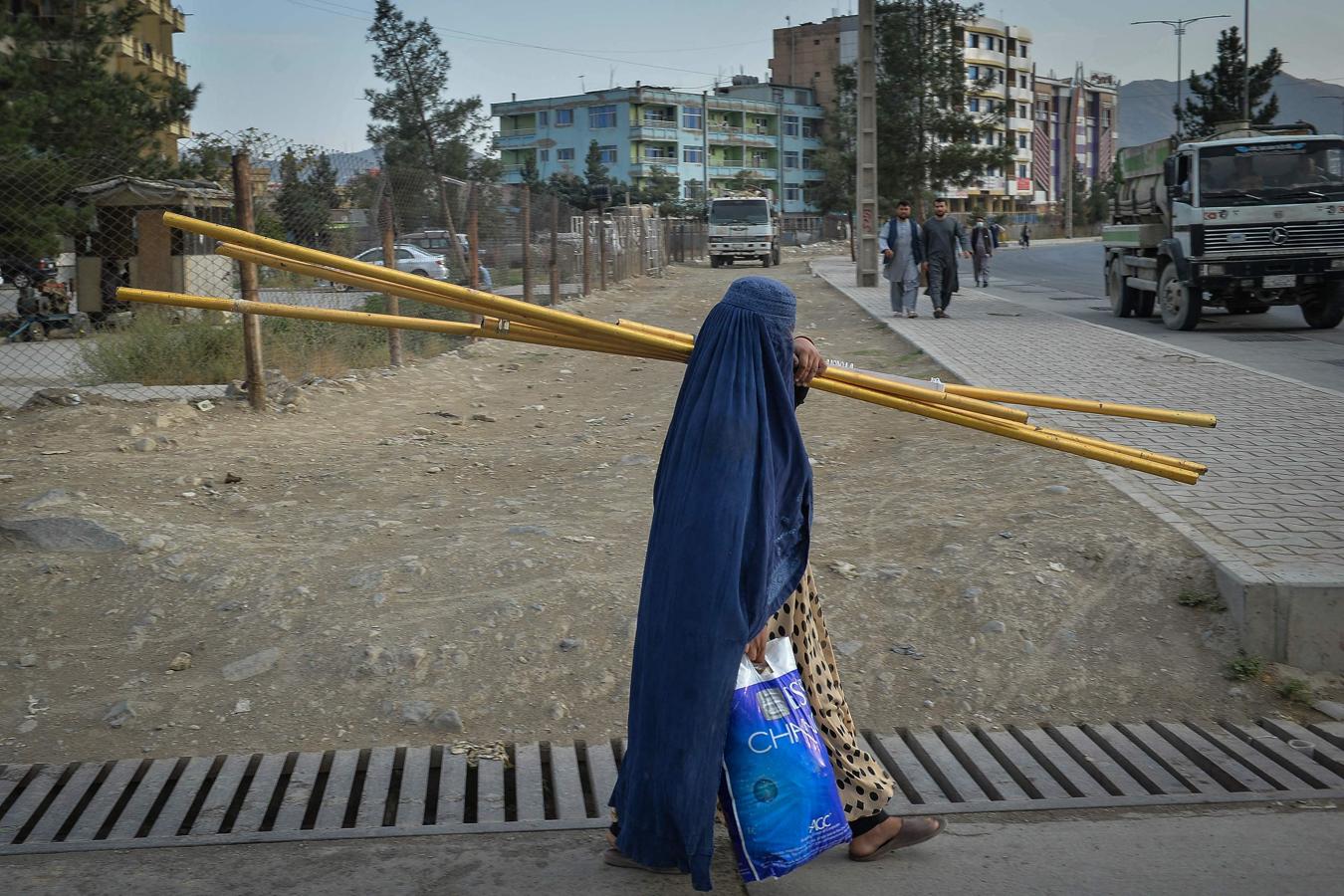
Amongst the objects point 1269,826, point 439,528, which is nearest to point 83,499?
point 439,528

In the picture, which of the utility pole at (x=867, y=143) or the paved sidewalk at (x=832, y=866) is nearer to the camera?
the paved sidewalk at (x=832, y=866)

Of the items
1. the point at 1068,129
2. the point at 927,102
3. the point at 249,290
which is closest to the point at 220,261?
the point at 249,290

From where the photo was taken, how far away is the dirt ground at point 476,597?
4.75m

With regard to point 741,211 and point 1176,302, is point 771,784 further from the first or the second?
point 741,211

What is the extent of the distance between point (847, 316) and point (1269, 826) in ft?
58.3

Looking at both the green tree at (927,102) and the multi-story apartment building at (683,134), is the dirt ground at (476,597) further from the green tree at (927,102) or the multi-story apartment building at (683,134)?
the multi-story apartment building at (683,134)

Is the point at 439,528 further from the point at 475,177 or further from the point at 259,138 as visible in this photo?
the point at 475,177

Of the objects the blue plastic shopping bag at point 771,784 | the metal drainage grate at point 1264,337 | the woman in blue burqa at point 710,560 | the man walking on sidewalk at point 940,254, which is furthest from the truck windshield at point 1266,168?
the blue plastic shopping bag at point 771,784

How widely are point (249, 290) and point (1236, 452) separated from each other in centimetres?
695

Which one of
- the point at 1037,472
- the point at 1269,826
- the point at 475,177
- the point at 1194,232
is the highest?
the point at 475,177

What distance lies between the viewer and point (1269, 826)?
3.75m

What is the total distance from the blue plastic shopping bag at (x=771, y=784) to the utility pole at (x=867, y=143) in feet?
81.7

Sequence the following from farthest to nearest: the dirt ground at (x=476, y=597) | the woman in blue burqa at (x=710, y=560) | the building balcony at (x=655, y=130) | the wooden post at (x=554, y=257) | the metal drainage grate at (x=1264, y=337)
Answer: the building balcony at (x=655, y=130) < the wooden post at (x=554, y=257) < the metal drainage grate at (x=1264, y=337) < the dirt ground at (x=476, y=597) < the woman in blue burqa at (x=710, y=560)

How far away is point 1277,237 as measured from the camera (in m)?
16.2
